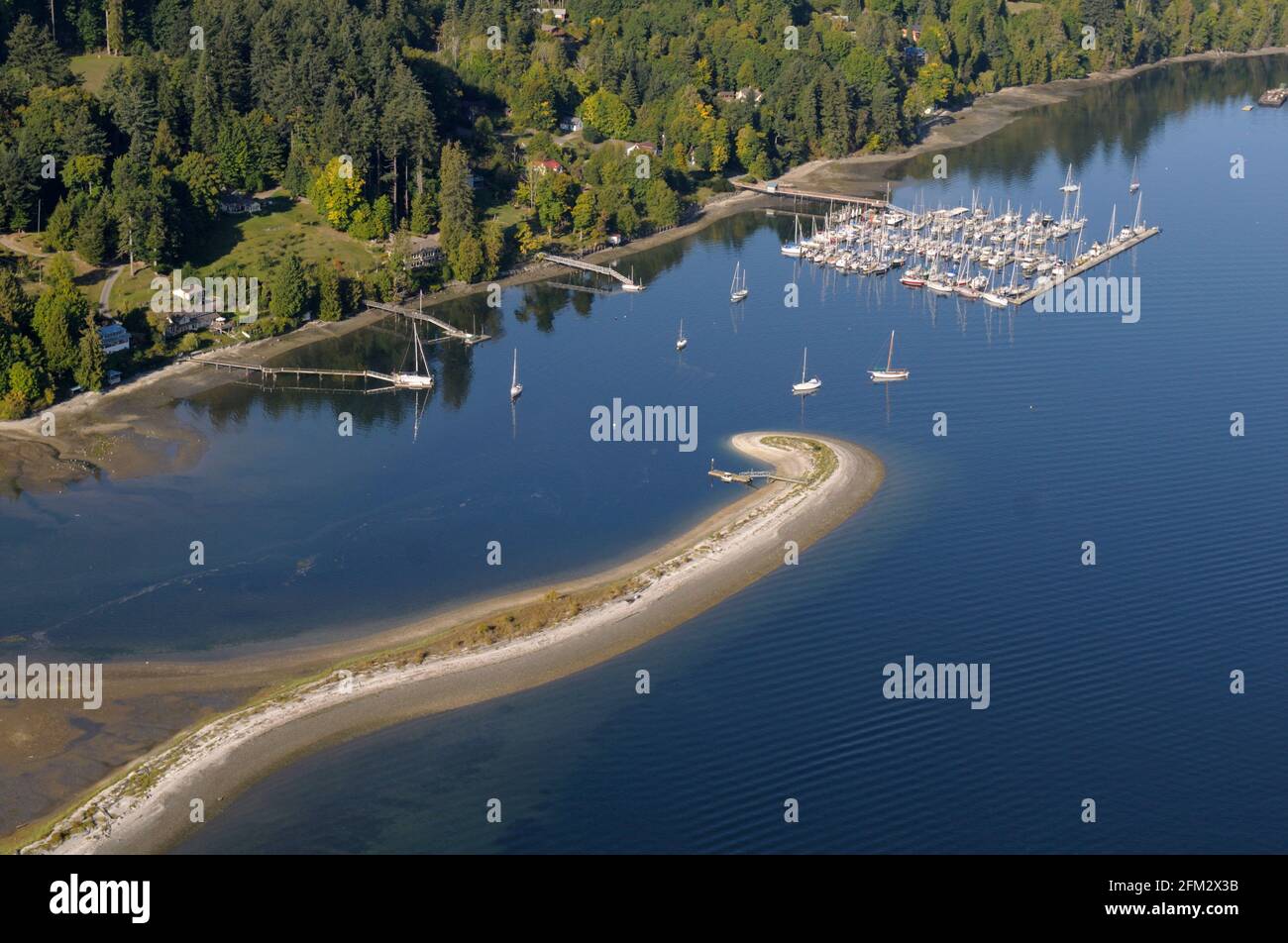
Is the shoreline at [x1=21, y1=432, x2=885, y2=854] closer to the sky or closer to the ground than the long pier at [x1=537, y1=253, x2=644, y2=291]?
closer to the ground

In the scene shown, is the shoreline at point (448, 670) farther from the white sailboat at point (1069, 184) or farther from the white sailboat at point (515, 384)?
the white sailboat at point (1069, 184)

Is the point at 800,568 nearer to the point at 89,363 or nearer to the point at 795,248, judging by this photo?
the point at 89,363

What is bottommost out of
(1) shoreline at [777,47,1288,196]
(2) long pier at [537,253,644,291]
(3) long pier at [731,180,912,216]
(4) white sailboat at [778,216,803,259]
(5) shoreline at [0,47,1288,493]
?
(5) shoreline at [0,47,1288,493]

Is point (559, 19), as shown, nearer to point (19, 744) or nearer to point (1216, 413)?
point (1216, 413)

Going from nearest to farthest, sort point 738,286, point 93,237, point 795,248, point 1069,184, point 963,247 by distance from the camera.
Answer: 1. point 93,237
2. point 738,286
3. point 963,247
4. point 795,248
5. point 1069,184

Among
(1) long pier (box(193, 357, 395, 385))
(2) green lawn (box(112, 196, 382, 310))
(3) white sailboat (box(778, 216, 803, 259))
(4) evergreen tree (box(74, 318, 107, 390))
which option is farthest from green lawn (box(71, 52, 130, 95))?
(3) white sailboat (box(778, 216, 803, 259))

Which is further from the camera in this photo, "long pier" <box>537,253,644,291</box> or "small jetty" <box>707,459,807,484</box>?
"long pier" <box>537,253,644,291</box>

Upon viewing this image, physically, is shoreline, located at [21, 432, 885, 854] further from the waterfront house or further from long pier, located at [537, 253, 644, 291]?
long pier, located at [537, 253, 644, 291]

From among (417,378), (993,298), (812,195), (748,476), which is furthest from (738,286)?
(748,476)
